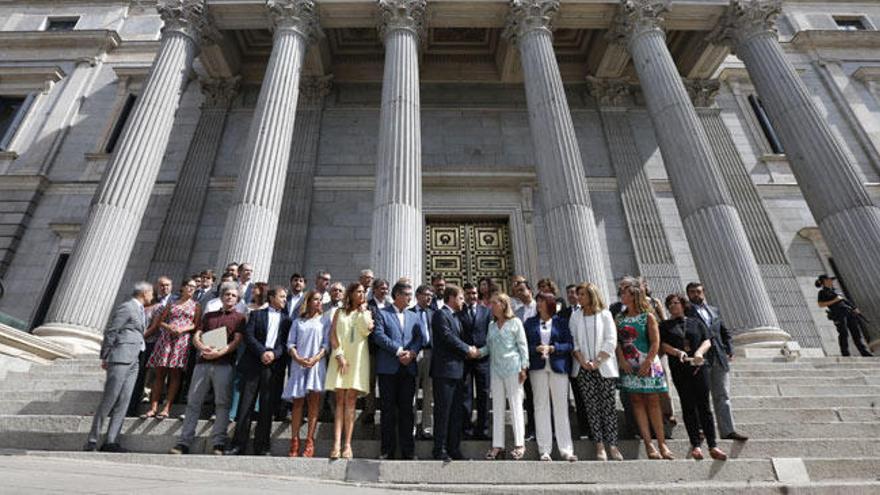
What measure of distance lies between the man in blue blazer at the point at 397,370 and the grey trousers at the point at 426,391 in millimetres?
564

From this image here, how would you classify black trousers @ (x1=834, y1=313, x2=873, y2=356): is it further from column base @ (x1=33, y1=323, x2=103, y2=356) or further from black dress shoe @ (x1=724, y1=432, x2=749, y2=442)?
column base @ (x1=33, y1=323, x2=103, y2=356)

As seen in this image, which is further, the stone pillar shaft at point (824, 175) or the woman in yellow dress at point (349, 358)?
the stone pillar shaft at point (824, 175)

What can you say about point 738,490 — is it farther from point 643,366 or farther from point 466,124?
point 466,124

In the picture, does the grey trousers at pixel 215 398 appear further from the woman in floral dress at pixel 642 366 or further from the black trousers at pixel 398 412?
the woman in floral dress at pixel 642 366

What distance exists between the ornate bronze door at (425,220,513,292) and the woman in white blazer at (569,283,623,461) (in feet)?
31.1

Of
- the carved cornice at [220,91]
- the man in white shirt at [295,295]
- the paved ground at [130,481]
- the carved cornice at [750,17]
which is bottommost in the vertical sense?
the paved ground at [130,481]

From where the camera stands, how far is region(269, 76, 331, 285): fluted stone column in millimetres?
15031

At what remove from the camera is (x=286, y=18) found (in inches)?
551

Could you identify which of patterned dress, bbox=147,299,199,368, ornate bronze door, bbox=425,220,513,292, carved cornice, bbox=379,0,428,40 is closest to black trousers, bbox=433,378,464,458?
patterned dress, bbox=147,299,199,368

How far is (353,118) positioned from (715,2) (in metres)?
12.0

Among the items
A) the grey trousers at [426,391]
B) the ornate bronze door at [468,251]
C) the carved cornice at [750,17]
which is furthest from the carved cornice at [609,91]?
the grey trousers at [426,391]

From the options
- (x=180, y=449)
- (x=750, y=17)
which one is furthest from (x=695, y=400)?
(x=750, y=17)

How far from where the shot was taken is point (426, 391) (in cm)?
657

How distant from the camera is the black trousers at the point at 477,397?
A: 6066mm
